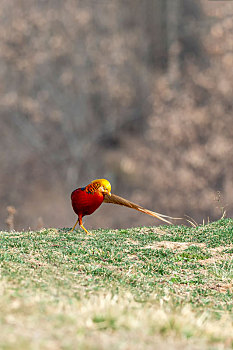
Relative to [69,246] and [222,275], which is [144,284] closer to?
[222,275]

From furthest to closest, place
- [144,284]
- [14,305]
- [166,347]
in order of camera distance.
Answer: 1. [144,284]
2. [14,305]
3. [166,347]

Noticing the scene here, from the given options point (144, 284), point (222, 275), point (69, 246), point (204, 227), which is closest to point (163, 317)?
point (144, 284)

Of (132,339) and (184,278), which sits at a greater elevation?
(184,278)

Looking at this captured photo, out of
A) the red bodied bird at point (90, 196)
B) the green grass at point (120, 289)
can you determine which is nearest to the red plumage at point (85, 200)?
the red bodied bird at point (90, 196)

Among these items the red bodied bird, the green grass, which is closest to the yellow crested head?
the red bodied bird

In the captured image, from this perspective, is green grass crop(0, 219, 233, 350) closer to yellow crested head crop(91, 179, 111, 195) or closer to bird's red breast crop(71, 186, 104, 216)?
bird's red breast crop(71, 186, 104, 216)

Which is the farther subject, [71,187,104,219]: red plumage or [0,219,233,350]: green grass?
[71,187,104,219]: red plumage

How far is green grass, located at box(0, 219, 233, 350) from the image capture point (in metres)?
2.35

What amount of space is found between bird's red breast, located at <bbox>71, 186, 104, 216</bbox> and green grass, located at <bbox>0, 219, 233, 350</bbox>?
48 cm

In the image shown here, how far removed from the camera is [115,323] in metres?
2.53

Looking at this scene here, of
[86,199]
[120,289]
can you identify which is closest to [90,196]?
[86,199]

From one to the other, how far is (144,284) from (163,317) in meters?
1.99

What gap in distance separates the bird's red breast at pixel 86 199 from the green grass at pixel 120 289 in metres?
0.48

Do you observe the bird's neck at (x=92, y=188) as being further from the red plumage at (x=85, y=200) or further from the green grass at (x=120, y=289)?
the green grass at (x=120, y=289)
